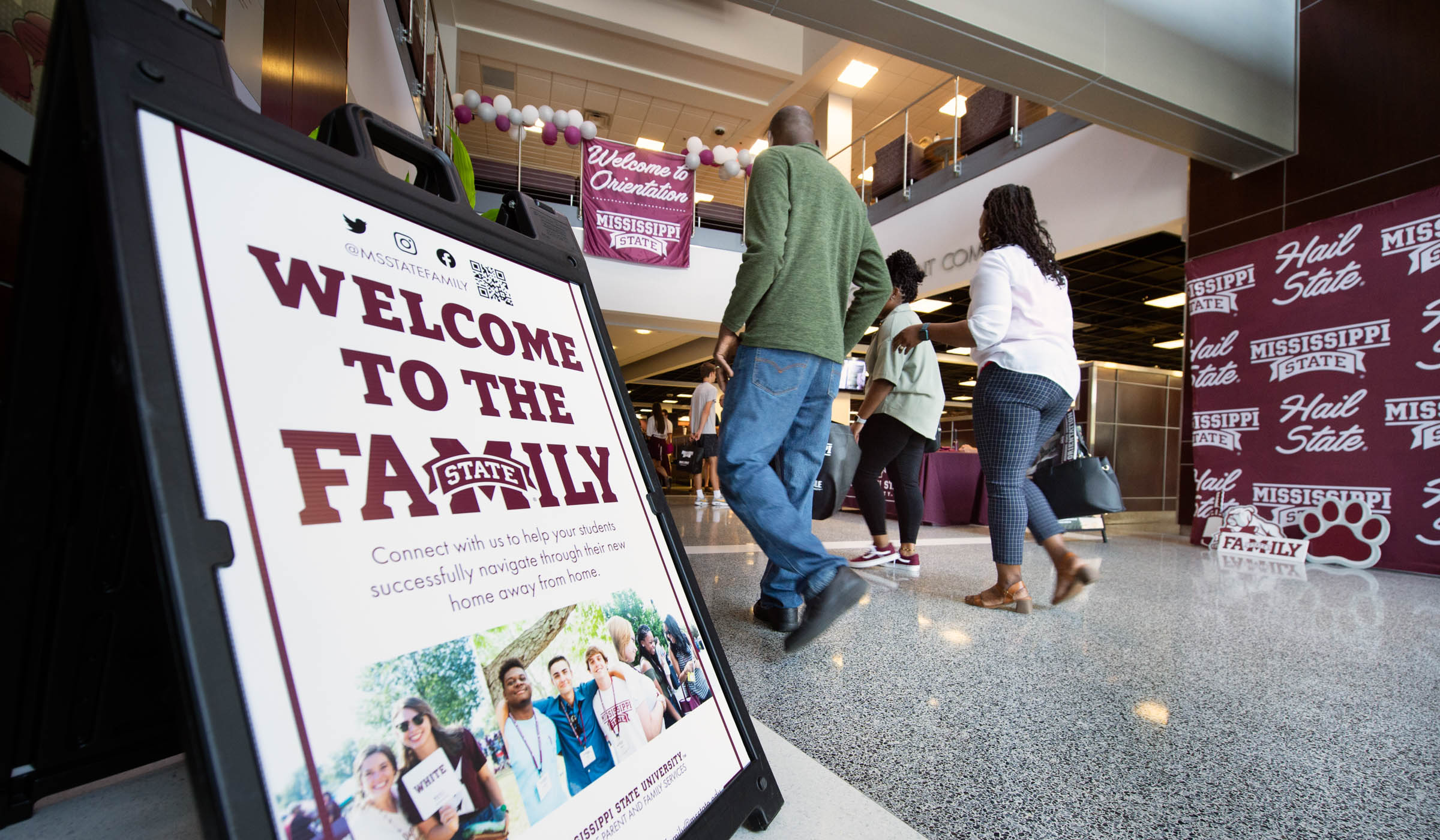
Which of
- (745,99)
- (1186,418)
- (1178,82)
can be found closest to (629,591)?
(1178,82)

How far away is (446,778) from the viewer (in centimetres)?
42

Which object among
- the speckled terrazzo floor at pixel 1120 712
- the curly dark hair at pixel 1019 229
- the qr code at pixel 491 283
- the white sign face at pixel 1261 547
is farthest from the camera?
the white sign face at pixel 1261 547

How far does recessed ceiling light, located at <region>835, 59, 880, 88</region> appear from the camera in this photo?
7.50 metres

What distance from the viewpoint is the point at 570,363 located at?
70 centimetres

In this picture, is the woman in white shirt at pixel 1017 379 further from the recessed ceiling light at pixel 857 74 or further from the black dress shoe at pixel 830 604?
the recessed ceiling light at pixel 857 74

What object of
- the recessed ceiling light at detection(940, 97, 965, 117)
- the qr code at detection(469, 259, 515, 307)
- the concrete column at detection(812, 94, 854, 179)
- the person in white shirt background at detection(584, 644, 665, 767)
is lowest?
the person in white shirt background at detection(584, 644, 665, 767)

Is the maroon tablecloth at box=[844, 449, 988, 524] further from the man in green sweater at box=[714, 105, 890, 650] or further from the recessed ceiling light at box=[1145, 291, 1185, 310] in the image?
the recessed ceiling light at box=[1145, 291, 1185, 310]

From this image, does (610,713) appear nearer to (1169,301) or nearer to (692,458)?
(692,458)

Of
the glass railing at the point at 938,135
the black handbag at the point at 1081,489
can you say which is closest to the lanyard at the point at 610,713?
the black handbag at the point at 1081,489

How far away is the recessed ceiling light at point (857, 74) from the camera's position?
7496 mm

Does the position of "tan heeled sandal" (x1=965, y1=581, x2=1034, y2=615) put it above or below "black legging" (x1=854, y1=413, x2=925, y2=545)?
below

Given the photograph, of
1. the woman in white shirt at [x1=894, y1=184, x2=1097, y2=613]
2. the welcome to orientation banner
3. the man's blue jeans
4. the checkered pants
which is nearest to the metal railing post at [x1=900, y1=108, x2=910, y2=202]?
the welcome to orientation banner

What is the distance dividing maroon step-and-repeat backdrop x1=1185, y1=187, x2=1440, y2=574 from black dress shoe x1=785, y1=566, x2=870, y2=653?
332 centimetres

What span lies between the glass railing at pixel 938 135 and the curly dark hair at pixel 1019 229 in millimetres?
2451
